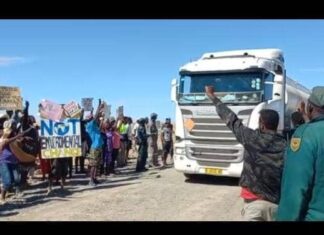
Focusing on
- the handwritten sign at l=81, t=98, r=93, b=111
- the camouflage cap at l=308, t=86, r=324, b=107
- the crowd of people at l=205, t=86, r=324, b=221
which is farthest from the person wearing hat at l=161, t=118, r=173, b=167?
the camouflage cap at l=308, t=86, r=324, b=107

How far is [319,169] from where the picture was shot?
7.84 ft

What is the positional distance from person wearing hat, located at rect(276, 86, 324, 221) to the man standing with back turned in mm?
1136

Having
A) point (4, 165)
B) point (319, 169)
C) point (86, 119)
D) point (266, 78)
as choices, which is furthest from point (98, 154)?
point (319, 169)

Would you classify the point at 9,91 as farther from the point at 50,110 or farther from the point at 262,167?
the point at 262,167

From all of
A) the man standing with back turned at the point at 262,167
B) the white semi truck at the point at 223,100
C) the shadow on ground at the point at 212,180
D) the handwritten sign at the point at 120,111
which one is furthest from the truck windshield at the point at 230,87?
the man standing with back turned at the point at 262,167

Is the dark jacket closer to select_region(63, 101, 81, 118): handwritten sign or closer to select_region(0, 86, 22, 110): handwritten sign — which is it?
select_region(63, 101, 81, 118): handwritten sign

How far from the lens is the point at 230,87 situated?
11.2 m

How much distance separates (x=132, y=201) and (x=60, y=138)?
2.50 meters

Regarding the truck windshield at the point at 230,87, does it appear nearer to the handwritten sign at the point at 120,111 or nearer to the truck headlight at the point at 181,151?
the truck headlight at the point at 181,151
